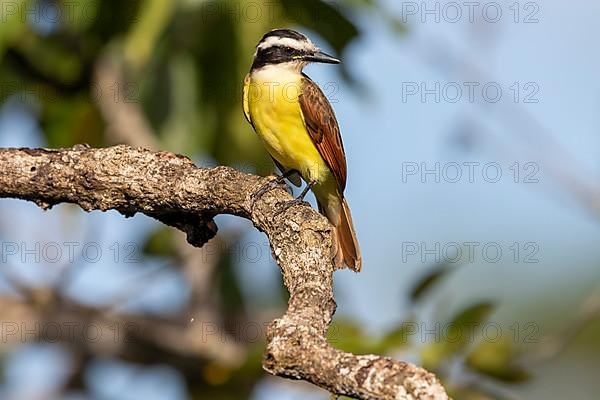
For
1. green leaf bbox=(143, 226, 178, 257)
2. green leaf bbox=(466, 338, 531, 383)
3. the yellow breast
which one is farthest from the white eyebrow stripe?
green leaf bbox=(466, 338, 531, 383)

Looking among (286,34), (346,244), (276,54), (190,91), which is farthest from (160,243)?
(346,244)

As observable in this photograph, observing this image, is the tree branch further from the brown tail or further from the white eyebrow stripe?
the white eyebrow stripe

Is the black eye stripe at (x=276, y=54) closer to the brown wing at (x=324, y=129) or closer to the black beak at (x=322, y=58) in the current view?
the black beak at (x=322, y=58)

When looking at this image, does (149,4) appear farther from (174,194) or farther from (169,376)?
(169,376)

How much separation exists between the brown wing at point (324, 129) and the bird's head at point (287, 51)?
0.42ft

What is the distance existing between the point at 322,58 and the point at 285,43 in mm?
181

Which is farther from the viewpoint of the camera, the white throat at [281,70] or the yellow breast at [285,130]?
the white throat at [281,70]

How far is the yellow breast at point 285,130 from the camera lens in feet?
16.4

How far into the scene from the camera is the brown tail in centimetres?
439

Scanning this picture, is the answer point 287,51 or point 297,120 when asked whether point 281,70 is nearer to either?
point 287,51

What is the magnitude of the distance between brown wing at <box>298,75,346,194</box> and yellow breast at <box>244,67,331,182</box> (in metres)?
0.03

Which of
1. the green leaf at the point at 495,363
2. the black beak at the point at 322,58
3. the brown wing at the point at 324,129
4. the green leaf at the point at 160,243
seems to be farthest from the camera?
the green leaf at the point at 160,243

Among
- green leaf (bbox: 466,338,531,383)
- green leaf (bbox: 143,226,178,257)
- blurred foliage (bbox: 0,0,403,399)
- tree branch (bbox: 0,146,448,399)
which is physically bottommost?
tree branch (bbox: 0,146,448,399)

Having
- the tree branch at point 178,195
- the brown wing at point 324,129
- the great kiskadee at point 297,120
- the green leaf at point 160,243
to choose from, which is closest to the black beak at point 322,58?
the great kiskadee at point 297,120
